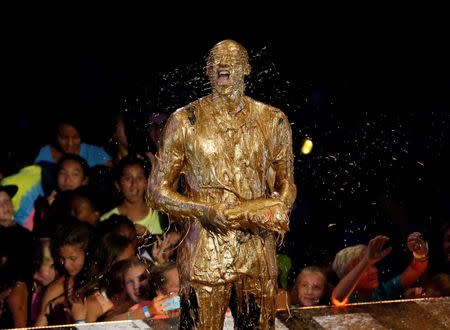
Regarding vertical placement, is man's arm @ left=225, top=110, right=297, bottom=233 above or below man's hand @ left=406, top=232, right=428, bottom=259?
above

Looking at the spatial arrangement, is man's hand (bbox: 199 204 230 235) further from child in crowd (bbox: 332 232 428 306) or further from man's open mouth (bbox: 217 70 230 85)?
child in crowd (bbox: 332 232 428 306)

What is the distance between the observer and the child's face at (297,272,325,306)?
17.2ft

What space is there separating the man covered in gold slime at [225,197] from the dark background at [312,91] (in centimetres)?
238

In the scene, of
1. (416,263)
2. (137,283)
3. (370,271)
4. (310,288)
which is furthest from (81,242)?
(416,263)

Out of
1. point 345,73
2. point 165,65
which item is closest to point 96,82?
point 165,65

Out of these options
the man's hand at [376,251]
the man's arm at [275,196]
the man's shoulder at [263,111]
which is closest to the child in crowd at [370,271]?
the man's hand at [376,251]

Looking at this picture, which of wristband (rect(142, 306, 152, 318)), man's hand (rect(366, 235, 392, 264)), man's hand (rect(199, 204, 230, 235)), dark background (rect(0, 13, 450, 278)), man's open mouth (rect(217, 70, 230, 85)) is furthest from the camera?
dark background (rect(0, 13, 450, 278))

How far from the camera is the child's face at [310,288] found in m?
5.25

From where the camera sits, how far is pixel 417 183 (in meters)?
6.16

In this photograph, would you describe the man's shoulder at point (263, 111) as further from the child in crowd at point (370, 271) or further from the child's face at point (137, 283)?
the child in crowd at point (370, 271)

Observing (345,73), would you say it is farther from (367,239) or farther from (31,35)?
(31,35)

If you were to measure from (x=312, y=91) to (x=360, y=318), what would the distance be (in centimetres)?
190

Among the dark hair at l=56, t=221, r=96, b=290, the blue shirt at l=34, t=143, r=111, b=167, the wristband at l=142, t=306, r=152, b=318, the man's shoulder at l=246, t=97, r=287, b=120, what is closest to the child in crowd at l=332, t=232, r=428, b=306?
the wristband at l=142, t=306, r=152, b=318

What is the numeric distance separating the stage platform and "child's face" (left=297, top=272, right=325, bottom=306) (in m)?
0.38
